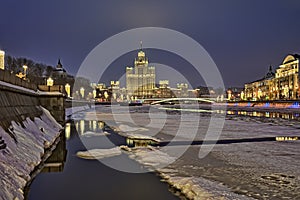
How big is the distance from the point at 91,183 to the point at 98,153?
4.38 m

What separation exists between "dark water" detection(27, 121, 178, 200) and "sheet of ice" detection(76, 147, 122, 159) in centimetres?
87

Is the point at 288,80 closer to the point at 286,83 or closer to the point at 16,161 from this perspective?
the point at 286,83

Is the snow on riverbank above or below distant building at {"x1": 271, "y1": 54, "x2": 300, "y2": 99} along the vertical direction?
below

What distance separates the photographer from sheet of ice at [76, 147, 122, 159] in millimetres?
12945

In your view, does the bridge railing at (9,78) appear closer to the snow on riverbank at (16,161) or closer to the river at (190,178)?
the snow on riverbank at (16,161)

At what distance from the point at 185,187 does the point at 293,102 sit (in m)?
69.2

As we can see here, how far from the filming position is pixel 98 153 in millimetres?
13461

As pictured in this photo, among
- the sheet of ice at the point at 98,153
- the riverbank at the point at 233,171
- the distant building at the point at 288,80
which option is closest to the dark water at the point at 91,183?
the riverbank at the point at 233,171

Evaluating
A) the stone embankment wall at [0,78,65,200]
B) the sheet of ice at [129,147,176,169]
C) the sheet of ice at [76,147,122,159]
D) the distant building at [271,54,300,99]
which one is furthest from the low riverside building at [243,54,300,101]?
the stone embankment wall at [0,78,65,200]

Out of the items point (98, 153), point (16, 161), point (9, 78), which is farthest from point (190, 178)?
point (9, 78)

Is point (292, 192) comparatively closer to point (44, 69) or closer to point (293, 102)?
point (293, 102)

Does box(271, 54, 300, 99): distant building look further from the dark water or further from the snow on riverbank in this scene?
the snow on riverbank

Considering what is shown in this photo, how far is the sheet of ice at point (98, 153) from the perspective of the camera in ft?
42.5

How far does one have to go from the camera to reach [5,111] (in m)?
12.7
